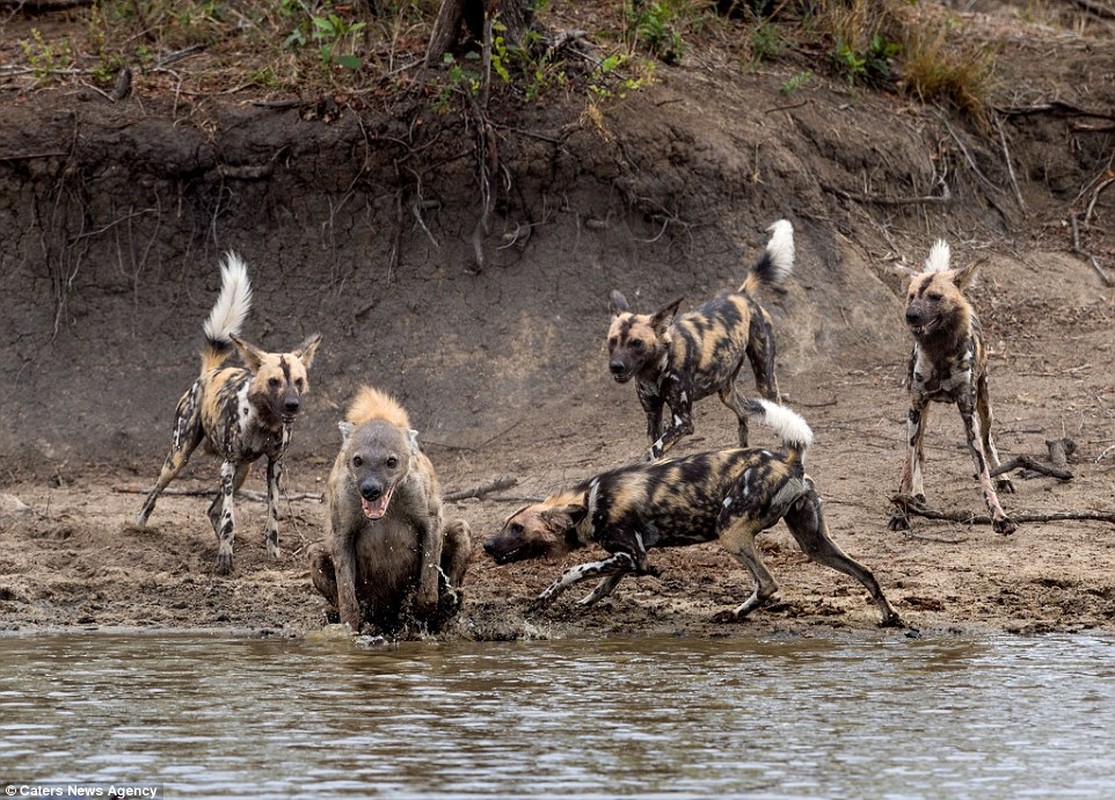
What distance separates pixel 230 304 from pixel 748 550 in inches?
155

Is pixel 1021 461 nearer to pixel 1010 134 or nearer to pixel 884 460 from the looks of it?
pixel 884 460

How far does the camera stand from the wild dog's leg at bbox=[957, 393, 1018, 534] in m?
9.00

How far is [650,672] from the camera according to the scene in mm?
6809

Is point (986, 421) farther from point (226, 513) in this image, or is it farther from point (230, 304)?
point (230, 304)

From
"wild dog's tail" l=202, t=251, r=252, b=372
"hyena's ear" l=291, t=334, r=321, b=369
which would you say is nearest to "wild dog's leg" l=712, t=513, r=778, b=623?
"hyena's ear" l=291, t=334, r=321, b=369

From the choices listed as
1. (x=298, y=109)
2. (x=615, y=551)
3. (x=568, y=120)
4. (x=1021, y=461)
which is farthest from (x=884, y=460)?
(x=298, y=109)

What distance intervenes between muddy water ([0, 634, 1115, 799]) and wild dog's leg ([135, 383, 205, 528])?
2.38 m

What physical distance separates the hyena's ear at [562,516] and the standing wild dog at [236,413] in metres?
1.95

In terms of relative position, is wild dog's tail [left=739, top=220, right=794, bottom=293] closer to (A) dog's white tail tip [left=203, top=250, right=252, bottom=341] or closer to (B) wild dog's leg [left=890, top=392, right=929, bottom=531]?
(B) wild dog's leg [left=890, top=392, right=929, bottom=531]

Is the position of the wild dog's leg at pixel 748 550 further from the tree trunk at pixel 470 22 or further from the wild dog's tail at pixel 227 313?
the tree trunk at pixel 470 22

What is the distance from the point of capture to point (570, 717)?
5930mm

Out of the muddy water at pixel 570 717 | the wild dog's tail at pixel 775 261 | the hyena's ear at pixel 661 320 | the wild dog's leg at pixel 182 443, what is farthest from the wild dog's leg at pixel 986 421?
the wild dog's leg at pixel 182 443

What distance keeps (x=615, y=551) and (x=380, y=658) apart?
1349 mm

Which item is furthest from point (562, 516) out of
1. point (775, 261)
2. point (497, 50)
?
point (497, 50)
